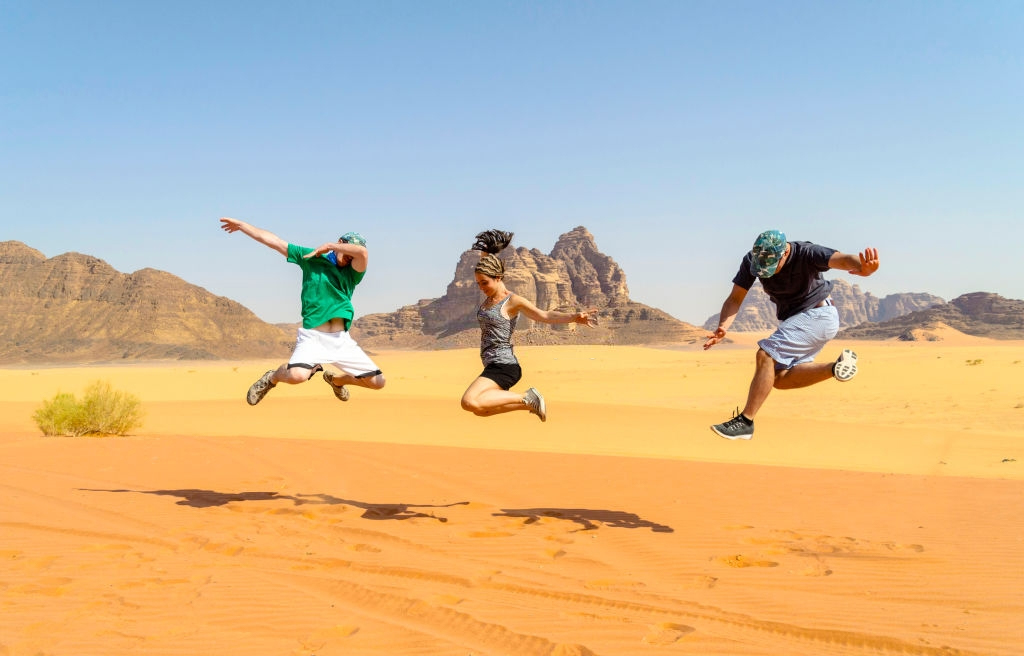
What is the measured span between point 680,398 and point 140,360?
8218cm

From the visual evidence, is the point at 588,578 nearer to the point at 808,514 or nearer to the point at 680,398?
the point at 808,514

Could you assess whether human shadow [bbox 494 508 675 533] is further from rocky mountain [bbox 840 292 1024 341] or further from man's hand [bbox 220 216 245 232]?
rocky mountain [bbox 840 292 1024 341]

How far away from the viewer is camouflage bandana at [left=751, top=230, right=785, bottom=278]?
6.93m

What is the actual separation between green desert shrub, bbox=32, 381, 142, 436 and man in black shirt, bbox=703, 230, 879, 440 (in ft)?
41.9

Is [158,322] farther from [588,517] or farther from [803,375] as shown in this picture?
[803,375]

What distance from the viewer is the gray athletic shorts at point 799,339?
7160mm

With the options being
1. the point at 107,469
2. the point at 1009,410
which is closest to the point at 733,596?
the point at 107,469

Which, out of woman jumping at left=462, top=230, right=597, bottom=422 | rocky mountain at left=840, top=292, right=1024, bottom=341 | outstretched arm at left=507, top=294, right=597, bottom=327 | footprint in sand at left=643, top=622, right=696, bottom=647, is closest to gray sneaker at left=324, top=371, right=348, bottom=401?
woman jumping at left=462, top=230, right=597, bottom=422

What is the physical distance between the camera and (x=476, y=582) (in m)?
5.40

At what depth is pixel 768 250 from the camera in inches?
273

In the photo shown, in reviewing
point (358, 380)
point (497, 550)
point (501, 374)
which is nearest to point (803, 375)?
point (501, 374)

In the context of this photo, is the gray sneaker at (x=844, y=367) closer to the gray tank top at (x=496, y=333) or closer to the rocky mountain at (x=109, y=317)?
the gray tank top at (x=496, y=333)

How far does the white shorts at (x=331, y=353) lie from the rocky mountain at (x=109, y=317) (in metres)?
99.0

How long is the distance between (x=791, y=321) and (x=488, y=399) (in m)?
2.93
